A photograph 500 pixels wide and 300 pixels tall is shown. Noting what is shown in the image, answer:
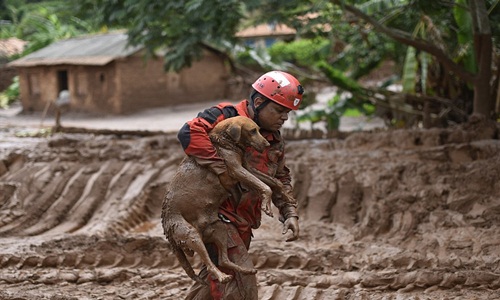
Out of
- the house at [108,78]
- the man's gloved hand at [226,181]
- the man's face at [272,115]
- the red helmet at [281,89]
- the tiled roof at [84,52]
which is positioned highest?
the red helmet at [281,89]

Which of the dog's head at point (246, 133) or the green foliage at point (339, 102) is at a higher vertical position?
the dog's head at point (246, 133)

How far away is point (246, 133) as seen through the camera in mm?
3340

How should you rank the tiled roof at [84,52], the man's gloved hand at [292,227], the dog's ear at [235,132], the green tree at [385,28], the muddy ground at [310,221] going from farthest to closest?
the tiled roof at [84,52] < the green tree at [385,28] < the muddy ground at [310,221] < the man's gloved hand at [292,227] < the dog's ear at [235,132]

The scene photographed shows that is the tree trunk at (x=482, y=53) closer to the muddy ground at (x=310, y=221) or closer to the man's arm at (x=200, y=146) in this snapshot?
the muddy ground at (x=310, y=221)

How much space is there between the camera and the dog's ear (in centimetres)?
331

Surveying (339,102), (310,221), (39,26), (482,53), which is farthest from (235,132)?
(39,26)

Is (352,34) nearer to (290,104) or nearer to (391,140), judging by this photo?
(391,140)

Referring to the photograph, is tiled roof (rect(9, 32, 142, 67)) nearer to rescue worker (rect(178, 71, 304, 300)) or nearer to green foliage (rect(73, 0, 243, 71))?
green foliage (rect(73, 0, 243, 71))

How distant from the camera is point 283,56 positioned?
86.2 ft

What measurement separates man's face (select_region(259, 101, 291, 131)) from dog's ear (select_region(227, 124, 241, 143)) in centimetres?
21

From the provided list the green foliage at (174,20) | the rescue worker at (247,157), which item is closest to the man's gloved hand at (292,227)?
the rescue worker at (247,157)

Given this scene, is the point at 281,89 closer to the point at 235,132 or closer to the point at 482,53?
the point at 235,132

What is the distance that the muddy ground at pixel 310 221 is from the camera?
496 centimetres

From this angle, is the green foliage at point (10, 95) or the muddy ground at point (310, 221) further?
the green foliage at point (10, 95)
